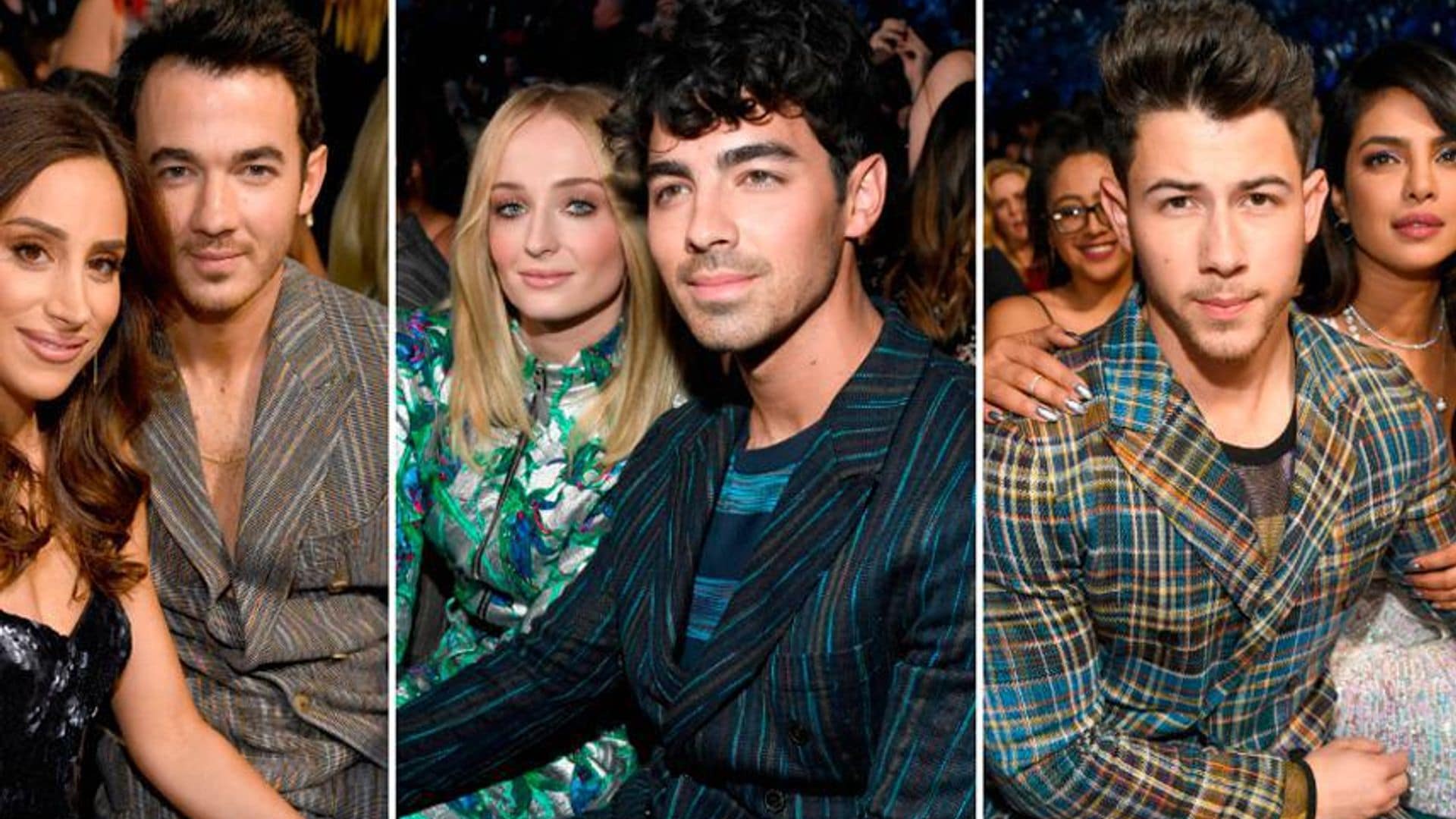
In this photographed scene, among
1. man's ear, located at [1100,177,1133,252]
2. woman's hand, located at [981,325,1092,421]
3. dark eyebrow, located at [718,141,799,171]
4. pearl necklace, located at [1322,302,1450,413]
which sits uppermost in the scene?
dark eyebrow, located at [718,141,799,171]

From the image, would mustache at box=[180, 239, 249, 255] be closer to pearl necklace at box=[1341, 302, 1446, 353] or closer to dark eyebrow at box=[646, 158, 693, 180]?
dark eyebrow at box=[646, 158, 693, 180]

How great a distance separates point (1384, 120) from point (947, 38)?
709 millimetres

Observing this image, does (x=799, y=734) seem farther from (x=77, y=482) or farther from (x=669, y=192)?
(x=77, y=482)

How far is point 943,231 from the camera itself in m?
2.63

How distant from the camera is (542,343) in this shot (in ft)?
8.68

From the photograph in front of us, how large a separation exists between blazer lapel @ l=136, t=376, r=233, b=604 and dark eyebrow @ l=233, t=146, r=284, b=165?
0.35 m

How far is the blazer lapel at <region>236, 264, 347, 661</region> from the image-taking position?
8.39 feet

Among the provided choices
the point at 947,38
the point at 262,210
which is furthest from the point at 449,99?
the point at 947,38

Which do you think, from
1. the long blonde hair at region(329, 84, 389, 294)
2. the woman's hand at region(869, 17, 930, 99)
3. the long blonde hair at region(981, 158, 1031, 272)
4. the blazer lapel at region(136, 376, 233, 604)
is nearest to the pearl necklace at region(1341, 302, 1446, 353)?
the long blonde hair at region(981, 158, 1031, 272)

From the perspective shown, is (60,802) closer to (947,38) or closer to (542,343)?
(542,343)

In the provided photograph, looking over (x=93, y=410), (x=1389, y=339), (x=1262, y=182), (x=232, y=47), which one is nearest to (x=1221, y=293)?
(x=1262, y=182)

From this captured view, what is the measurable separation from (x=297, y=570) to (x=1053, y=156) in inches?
52.0

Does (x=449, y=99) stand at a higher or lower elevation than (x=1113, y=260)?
higher

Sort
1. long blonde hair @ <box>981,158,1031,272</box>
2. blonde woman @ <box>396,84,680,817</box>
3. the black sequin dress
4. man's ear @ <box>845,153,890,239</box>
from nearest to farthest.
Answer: the black sequin dress < man's ear @ <box>845,153,890,239</box> < blonde woman @ <box>396,84,680,817</box> < long blonde hair @ <box>981,158,1031,272</box>
